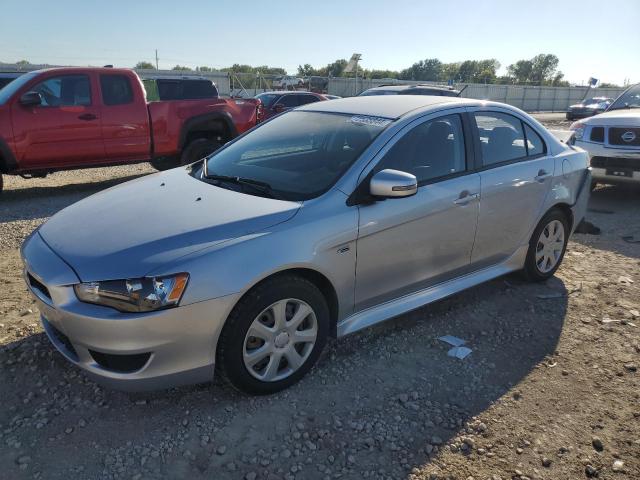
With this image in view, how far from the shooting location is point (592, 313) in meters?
4.12

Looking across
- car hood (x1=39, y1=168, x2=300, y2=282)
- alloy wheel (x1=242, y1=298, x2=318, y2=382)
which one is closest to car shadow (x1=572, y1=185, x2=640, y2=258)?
alloy wheel (x1=242, y1=298, x2=318, y2=382)

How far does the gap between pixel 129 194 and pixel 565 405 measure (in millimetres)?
3078

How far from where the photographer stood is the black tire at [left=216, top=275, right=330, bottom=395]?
2.62 metres

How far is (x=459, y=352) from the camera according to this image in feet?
11.4

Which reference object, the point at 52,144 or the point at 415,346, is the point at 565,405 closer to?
the point at 415,346

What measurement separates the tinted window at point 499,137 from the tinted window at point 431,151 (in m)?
0.27

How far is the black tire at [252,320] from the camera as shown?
8.61ft

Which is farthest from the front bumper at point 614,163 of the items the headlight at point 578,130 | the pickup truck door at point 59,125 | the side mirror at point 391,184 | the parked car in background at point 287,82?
the parked car in background at point 287,82

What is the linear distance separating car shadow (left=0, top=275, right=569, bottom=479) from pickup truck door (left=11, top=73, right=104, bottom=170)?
16.2 ft

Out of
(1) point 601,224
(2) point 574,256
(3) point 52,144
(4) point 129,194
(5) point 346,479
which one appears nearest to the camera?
(5) point 346,479

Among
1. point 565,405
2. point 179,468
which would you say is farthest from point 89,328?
point 565,405

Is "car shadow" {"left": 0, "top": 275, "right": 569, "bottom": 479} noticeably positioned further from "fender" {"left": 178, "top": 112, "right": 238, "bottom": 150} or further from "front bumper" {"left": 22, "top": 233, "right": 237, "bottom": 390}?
"fender" {"left": 178, "top": 112, "right": 238, "bottom": 150}

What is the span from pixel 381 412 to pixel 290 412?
0.51 m

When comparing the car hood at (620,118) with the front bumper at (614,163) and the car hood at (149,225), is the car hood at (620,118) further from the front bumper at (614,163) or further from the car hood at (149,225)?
the car hood at (149,225)
